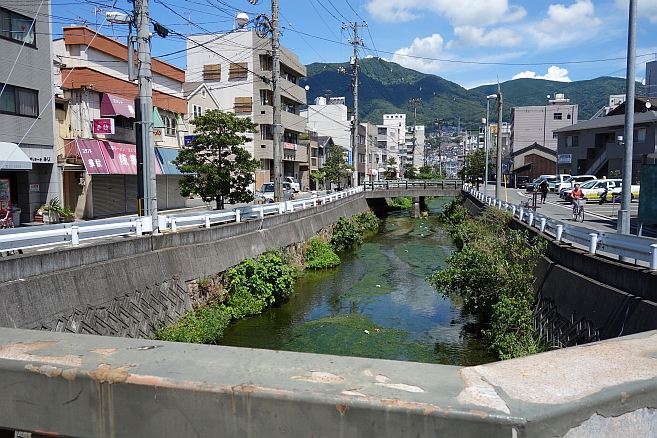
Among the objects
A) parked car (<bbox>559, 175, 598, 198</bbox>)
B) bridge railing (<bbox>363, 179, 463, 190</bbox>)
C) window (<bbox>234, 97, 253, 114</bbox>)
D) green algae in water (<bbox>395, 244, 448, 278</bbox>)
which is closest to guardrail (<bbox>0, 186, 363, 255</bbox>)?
green algae in water (<bbox>395, 244, 448, 278</bbox>)

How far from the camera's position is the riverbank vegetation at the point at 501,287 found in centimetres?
1138

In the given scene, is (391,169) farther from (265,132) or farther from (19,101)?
(19,101)

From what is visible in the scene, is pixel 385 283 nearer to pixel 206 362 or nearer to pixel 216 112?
pixel 216 112

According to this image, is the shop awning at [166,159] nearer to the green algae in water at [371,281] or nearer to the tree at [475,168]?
the green algae in water at [371,281]

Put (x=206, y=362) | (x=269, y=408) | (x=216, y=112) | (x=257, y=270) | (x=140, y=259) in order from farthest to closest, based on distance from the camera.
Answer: (x=216, y=112) → (x=257, y=270) → (x=140, y=259) → (x=206, y=362) → (x=269, y=408)

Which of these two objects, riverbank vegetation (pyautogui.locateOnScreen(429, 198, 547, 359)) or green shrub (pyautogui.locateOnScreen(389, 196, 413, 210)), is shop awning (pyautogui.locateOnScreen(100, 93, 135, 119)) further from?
green shrub (pyautogui.locateOnScreen(389, 196, 413, 210))

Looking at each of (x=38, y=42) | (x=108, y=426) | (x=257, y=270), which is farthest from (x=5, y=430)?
(x=38, y=42)

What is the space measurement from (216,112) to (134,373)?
18.6m

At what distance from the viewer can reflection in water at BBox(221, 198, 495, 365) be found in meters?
12.6

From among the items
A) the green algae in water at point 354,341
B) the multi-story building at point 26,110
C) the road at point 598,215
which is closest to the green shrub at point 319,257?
the green algae in water at point 354,341

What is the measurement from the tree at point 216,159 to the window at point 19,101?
665 centimetres

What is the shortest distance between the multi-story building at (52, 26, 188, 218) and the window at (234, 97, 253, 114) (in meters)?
16.7

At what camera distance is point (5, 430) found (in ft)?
8.13

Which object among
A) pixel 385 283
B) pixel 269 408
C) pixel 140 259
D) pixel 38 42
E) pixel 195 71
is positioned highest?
pixel 195 71
